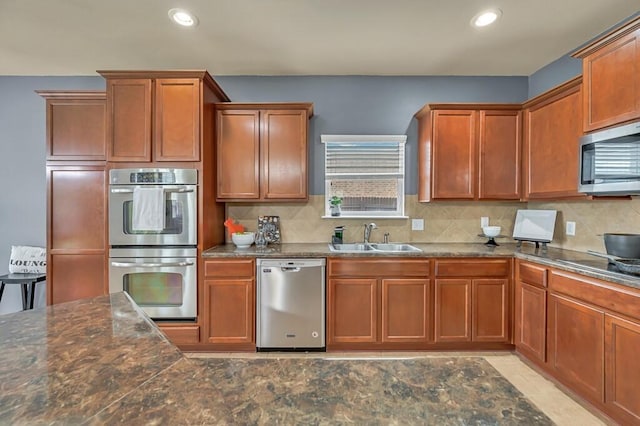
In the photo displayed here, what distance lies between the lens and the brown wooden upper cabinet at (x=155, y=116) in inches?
108

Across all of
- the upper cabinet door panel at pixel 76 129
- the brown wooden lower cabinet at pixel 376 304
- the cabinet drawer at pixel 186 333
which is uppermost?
the upper cabinet door panel at pixel 76 129

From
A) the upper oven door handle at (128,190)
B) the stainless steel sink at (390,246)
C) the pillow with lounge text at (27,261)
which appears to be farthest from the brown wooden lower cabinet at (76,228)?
the stainless steel sink at (390,246)

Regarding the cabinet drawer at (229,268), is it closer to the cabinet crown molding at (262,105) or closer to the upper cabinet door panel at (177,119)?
the upper cabinet door panel at (177,119)

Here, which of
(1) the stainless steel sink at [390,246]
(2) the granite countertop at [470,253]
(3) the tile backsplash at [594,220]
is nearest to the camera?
(2) the granite countertop at [470,253]

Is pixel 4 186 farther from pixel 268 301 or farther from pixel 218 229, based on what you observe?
pixel 268 301

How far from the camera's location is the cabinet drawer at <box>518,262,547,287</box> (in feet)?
8.09

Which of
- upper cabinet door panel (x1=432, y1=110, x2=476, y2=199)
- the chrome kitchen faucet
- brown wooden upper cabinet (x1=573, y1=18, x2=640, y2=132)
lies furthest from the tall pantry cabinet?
brown wooden upper cabinet (x1=573, y1=18, x2=640, y2=132)

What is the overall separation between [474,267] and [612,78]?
1.71m

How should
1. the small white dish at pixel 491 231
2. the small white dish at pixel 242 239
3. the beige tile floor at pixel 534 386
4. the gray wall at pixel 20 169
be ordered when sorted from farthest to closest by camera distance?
the gray wall at pixel 20 169, the small white dish at pixel 491 231, the small white dish at pixel 242 239, the beige tile floor at pixel 534 386

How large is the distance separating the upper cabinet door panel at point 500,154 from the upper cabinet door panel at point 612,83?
0.86 meters

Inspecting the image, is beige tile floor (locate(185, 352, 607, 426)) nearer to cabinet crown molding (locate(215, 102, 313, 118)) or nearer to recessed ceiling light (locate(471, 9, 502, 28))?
cabinet crown molding (locate(215, 102, 313, 118))

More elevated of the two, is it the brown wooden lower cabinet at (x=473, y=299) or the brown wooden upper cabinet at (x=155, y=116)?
the brown wooden upper cabinet at (x=155, y=116)

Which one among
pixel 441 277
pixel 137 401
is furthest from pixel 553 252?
pixel 137 401

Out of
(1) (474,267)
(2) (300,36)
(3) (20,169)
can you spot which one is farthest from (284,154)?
(3) (20,169)
